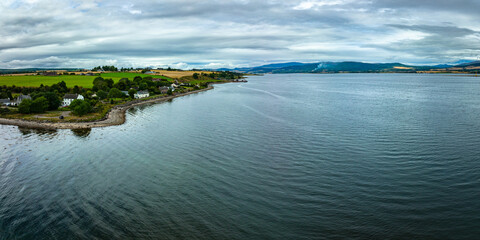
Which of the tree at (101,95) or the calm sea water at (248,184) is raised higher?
the tree at (101,95)

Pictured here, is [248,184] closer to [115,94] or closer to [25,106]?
[25,106]

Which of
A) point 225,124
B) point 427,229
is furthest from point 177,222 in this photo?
point 225,124

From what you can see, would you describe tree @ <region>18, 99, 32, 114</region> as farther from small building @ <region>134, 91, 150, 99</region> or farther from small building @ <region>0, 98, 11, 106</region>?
small building @ <region>134, 91, 150, 99</region>

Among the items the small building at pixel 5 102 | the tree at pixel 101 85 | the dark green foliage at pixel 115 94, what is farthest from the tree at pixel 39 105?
the tree at pixel 101 85

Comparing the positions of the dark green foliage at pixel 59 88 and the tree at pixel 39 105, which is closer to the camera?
the tree at pixel 39 105

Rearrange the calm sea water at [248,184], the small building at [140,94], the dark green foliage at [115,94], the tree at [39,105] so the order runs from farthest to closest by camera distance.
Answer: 1. the small building at [140,94]
2. the dark green foliage at [115,94]
3. the tree at [39,105]
4. the calm sea water at [248,184]

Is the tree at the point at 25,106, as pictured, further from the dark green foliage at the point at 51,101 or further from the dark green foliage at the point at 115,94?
the dark green foliage at the point at 115,94

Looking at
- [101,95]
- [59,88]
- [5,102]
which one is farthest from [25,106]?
[59,88]

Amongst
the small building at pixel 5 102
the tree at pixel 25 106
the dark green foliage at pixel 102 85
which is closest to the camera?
the tree at pixel 25 106
